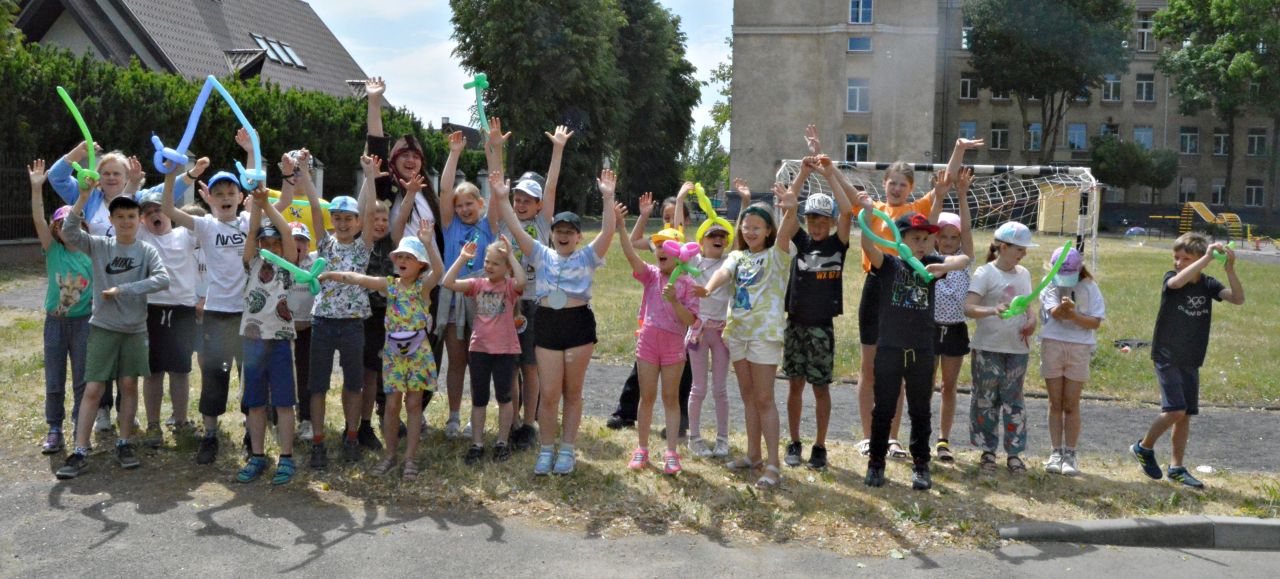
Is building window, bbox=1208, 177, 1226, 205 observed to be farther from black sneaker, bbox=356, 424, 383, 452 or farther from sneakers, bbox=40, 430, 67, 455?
sneakers, bbox=40, 430, 67, 455

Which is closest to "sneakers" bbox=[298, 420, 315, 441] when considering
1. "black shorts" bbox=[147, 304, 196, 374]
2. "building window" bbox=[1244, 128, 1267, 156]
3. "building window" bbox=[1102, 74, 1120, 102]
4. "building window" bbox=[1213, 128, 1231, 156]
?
"black shorts" bbox=[147, 304, 196, 374]

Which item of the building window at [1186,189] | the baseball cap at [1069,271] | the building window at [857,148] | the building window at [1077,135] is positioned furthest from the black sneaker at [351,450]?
the building window at [1186,189]

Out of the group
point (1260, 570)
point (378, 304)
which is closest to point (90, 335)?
point (378, 304)

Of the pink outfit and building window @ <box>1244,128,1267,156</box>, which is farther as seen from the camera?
building window @ <box>1244,128,1267,156</box>

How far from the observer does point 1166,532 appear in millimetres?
5785

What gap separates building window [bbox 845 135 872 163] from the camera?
47.8 meters

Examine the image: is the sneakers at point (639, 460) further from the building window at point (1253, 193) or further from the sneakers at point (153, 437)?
the building window at point (1253, 193)

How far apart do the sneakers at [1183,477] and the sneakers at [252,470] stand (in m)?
5.90

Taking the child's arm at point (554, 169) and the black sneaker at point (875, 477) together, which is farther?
the child's arm at point (554, 169)

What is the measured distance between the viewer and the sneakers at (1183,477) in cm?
660

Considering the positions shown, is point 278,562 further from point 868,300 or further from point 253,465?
point 868,300

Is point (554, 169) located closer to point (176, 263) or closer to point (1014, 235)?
point (176, 263)

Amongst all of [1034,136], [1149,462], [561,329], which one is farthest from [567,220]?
[1034,136]

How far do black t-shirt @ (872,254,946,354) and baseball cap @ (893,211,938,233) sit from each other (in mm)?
207
